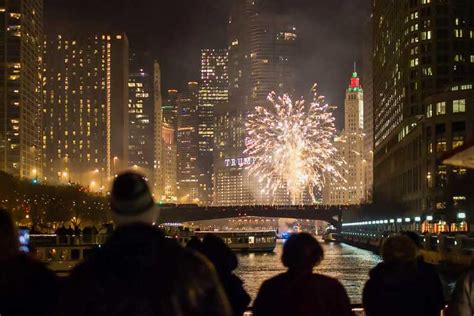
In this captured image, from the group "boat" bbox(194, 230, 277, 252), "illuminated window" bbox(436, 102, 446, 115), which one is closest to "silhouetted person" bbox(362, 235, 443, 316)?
"boat" bbox(194, 230, 277, 252)

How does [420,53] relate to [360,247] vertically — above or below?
above

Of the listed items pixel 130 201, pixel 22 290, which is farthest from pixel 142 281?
pixel 22 290

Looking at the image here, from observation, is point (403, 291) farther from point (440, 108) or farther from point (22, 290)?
point (440, 108)

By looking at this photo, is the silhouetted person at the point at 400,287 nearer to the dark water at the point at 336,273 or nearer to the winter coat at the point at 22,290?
the winter coat at the point at 22,290

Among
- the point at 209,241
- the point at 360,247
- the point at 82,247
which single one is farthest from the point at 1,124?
the point at 209,241

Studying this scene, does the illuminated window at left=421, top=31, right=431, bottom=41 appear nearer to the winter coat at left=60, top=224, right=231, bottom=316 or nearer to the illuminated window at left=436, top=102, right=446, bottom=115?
the illuminated window at left=436, top=102, right=446, bottom=115

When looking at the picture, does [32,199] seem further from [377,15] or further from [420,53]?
[377,15]
